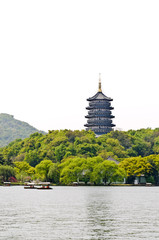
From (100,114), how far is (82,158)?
64.3 m

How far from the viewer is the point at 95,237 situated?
34469 mm

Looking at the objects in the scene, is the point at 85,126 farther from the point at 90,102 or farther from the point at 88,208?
the point at 88,208

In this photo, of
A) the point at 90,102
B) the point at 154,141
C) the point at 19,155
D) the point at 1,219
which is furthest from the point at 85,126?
the point at 1,219

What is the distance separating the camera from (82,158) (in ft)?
382

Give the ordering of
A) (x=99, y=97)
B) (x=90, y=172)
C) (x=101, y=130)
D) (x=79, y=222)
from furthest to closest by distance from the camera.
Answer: (x=99, y=97) → (x=101, y=130) → (x=90, y=172) → (x=79, y=222)

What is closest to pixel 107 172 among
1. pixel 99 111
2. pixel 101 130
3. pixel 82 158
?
pixel 82 158

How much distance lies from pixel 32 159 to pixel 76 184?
3225 centimetres

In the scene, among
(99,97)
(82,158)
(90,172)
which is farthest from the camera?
(99,97)

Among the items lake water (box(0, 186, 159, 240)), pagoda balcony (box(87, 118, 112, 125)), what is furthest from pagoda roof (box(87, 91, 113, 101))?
lake water (box(0, 186, 159, 240))

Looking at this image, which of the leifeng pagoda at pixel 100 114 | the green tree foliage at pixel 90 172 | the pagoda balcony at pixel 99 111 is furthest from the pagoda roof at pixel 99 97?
the green tree foliage at pixel 90 172

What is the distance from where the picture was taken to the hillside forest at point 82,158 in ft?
369

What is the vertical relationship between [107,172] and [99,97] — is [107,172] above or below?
below

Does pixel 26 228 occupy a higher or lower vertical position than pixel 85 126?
lower

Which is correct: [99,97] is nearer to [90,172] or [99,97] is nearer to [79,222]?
[90,172]
